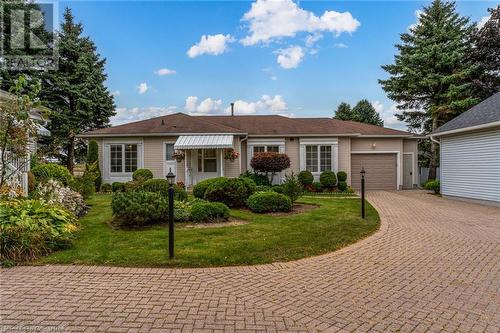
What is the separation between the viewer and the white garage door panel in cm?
1148

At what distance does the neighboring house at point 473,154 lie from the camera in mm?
11461

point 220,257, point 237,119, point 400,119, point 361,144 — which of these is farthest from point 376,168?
point 220,257

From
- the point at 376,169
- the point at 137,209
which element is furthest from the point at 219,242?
the point at 376,169

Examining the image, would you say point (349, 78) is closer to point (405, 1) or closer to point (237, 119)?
point (405, 1)

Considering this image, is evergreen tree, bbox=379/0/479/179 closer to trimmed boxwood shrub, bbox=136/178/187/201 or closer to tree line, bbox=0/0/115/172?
trimmed boxwood shrub, bbox=136/178/187/201

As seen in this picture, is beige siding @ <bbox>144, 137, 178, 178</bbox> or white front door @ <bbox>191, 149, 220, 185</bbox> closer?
beige siding @ <bbox>144, 137, 178, 178</bbox>

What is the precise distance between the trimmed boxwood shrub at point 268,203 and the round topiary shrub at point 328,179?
25.6 feet

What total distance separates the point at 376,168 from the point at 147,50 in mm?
15193

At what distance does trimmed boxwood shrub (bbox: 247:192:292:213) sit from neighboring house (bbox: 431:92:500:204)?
8.27m

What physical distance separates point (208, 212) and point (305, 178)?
989cm

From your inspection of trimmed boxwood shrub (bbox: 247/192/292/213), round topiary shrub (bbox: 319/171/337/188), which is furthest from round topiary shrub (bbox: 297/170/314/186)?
trimmed boxwood shrub (bbox: 247/192/292/213)

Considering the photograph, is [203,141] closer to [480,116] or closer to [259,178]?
[259,178]

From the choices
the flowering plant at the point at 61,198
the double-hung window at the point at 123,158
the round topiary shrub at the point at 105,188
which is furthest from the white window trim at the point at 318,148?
the flowering plant at the point at 61,198

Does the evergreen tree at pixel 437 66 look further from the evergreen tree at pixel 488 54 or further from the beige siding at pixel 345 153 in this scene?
the beige siding at pixel 345 153
